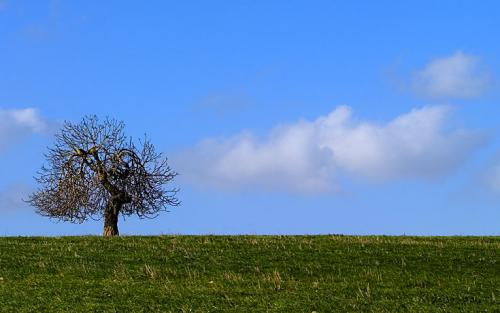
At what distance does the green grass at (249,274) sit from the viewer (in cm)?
2195

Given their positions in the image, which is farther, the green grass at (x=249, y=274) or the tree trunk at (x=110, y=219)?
the tree trunk at (x=110, y=219)

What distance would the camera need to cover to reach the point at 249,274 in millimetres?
27391

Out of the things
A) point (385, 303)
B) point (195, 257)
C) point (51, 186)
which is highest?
point (51, 186)

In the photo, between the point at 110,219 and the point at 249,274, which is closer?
the point at 249,274

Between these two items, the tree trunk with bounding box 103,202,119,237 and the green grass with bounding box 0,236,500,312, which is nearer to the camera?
the green grass with bounding box 0,236,500,312

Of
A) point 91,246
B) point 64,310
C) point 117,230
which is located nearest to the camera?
point 64,310

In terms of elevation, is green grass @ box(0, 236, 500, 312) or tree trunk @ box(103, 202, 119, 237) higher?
tree trunk @ box(103, 202, 119, 237)

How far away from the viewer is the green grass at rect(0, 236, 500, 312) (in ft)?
72.0

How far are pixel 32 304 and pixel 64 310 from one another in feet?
5.11

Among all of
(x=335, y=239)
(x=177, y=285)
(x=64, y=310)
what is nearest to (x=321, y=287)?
(x=177, y=285)

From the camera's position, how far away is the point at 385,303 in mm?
21812

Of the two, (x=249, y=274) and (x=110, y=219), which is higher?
(x=110, y=219)

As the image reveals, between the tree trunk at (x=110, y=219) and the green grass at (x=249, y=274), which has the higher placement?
the tree trunk at (x=110, y=219)

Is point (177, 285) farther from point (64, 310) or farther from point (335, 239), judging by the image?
point (335, 239)
